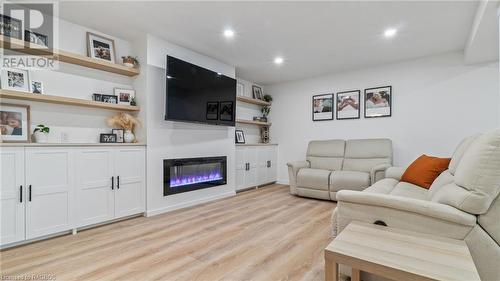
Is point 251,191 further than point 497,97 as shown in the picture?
Yes

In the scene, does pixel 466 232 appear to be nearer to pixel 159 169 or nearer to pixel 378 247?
pixel 378 247

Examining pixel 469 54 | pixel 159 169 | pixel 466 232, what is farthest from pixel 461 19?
pixel 159 169

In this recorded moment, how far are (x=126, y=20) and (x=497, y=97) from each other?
200 inches

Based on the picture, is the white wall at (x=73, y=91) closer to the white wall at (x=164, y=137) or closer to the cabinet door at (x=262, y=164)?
the white wall at (x=164, y=137)

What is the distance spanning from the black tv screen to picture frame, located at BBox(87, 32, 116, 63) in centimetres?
78

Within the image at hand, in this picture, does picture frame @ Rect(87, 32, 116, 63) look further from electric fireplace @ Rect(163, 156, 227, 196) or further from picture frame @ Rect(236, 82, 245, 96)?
picture frame @ Rect(236, 82, 245, 96)

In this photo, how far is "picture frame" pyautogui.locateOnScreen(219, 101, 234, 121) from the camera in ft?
12.8

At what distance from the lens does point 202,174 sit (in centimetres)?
384

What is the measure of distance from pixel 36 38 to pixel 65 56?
295 mm

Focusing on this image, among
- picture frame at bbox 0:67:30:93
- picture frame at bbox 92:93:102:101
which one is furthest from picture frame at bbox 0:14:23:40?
picture frame at bbox 92:93:102:101

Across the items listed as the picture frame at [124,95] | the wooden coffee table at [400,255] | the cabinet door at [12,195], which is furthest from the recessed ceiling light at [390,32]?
the cabinet door at [12,195]

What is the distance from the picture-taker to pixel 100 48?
3008 millimetres

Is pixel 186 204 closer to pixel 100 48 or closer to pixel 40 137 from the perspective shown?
pixel 40 137

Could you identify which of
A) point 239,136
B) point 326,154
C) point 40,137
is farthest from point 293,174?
point 40,137
